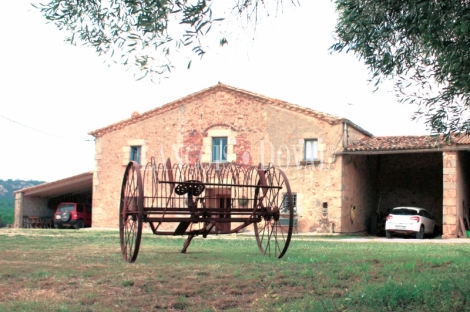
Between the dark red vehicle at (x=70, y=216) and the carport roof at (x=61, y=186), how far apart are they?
1.06 meters

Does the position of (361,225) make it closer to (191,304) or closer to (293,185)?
(293,185)

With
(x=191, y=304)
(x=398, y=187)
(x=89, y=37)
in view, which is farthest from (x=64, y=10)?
(x=398, y=187)

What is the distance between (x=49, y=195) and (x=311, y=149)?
16.1 meters

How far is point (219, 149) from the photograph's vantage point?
2847cm

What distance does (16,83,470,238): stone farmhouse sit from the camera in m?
26.1

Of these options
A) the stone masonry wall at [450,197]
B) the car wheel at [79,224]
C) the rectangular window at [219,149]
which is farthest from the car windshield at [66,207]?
the stone masonry wall at [450,197]

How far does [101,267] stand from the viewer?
30.3 ft

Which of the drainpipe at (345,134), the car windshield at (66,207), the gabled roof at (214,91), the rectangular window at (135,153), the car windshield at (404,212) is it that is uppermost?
the gabled roof at (214,91)

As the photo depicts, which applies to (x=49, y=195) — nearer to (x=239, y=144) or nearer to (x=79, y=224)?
(x=79, y=224)

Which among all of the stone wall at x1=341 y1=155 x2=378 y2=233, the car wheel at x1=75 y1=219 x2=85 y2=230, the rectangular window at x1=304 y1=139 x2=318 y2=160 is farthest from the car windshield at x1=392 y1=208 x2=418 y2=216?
the car wheel at x1=75 y1=219 x2=85 y2=230

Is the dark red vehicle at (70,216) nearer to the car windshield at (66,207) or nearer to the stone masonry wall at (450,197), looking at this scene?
the car windshield at (66,207)

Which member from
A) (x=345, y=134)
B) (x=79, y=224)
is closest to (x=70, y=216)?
(x=79, y=224)

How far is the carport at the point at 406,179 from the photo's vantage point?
80.0 ft

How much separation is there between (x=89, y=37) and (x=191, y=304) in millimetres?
3621
